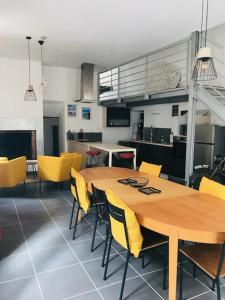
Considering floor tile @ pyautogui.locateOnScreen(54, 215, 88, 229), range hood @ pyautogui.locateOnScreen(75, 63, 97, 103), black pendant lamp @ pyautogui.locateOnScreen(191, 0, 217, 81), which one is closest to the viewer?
black pendant lamp @ pyautogui.locateOnScreen(191, 0, 217, 81)

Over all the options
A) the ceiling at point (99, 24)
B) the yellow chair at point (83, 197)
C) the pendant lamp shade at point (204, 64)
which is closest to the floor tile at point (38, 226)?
the yellow chair at point (83, 197)

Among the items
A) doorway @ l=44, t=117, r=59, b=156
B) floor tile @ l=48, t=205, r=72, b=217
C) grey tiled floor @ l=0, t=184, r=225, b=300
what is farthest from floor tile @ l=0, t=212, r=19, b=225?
doorway @ l=44, t=117, r=59, b=156

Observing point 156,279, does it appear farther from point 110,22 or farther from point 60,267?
point 110,22

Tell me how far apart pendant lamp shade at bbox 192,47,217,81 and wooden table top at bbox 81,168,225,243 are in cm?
124

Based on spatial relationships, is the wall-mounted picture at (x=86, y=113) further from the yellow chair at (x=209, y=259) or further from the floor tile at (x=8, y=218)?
the yellow chair at (x=209, y=259)

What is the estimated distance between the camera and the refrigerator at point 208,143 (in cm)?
531

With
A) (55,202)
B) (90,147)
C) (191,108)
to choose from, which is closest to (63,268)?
(55,202)

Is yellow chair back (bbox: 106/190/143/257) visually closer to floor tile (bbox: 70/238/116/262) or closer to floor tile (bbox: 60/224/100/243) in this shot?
floor tile (bbox: 70/238/116/262)

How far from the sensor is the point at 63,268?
253 centimetres

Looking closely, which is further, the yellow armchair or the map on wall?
the map on wall

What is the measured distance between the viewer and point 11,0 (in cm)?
336

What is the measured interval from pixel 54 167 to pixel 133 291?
3.35 m

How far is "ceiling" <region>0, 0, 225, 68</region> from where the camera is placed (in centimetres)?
Result: 348

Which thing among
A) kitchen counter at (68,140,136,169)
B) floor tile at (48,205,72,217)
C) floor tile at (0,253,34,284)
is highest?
kitchen counter at (68,140,136,169)
